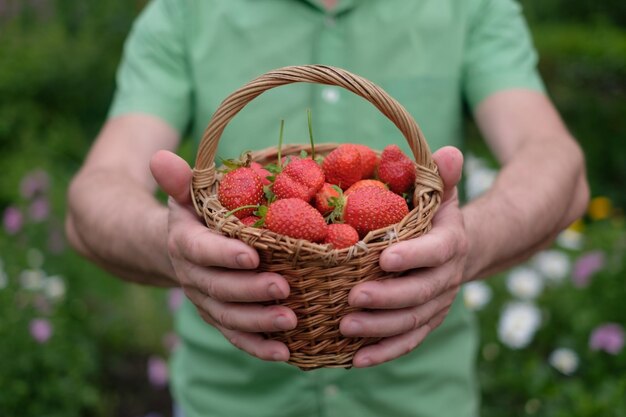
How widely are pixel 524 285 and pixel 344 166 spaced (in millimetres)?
1693

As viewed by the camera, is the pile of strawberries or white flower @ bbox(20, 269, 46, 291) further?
white flower @ bbox(20, 269, 46, 291)

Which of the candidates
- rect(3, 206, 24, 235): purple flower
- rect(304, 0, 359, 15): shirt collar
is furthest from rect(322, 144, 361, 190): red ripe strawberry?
rect(3, 206, 24, 235): purple flower

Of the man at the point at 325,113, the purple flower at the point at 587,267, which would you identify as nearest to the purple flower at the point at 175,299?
the man at the point at 325,113

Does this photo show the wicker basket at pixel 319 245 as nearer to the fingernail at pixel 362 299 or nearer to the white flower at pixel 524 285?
the fingernail at pixel 362 299

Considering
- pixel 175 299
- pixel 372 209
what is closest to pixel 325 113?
pixel 372 209

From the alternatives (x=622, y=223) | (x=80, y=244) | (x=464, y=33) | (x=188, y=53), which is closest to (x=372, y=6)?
(x=464, y=33)

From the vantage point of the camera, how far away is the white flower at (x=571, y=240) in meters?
3.12

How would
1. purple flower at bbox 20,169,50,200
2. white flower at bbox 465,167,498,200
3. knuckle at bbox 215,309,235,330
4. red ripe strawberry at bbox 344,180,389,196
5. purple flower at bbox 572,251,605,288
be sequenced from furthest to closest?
white flower at bbox 465,167,498,200 → purple flower at bbox 20,169,50,200 → purple flower at bbox 572,251,605,288 → red ripe strawberry at bbox 344,180,389,196 → knuckle at bbox 215,309,235,330

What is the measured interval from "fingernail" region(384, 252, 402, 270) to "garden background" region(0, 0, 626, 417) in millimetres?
1412

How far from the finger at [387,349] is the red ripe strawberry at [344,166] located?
0.30 m

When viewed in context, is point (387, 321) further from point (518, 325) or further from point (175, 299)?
Answer: point (175, 299)

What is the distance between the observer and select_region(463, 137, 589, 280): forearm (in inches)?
57.9

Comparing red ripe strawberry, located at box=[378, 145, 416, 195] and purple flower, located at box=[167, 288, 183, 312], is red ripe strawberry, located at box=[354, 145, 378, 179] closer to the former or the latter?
red ripe strawberry, located at box=[378, 145, 416, 195]

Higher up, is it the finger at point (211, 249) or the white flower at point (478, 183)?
the finger at point (211, 249)
